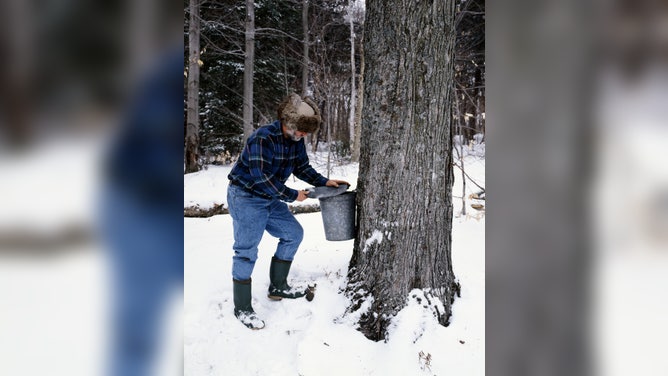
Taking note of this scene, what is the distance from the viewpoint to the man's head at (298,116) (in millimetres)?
3182

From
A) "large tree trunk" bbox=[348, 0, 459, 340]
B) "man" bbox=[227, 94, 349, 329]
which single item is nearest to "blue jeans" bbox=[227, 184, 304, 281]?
"man" bbox=[227, 94, 349, 329]

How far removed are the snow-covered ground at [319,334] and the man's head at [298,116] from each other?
49.7 inches

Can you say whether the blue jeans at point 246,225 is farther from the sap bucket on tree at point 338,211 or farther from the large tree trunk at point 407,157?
the large tree trunk at point 407,157

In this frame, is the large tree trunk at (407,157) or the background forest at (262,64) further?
the background forest at (262,64)

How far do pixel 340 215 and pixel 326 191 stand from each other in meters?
0.22

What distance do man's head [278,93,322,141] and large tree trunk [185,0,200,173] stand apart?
7.33 m
